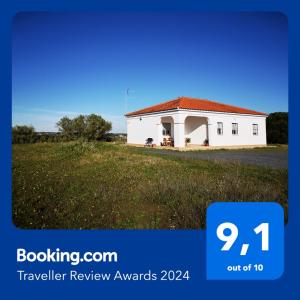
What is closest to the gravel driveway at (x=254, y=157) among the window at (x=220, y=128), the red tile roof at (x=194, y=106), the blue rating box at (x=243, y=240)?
the blue rating box at (x=243, y=240)

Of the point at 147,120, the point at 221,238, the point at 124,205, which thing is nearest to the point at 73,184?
the point at 124,205

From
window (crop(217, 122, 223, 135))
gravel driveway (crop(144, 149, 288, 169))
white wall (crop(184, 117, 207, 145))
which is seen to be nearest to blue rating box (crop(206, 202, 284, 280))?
gravel driveway (crop(144, 149, 288, 169))

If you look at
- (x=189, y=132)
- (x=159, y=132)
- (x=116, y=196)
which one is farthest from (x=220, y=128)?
(x=116, y=196)

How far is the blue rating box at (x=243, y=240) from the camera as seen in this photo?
9.04 feet

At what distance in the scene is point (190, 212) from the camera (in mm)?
3660

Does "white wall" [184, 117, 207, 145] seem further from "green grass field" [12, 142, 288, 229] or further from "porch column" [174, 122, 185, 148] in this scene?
"green grass field" [12, 142, 288, 229]

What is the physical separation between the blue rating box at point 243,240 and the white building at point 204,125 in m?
15.3

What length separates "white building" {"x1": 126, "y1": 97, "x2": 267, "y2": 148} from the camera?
62.2 ft

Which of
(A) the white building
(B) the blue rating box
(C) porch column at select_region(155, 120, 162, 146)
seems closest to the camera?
(B) the blue rating box

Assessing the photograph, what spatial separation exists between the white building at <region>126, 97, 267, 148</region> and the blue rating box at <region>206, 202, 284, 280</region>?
1532 cm

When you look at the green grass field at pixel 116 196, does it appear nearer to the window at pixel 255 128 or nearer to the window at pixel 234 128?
the window at pixel 234 128

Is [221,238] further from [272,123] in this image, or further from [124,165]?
[272,123]

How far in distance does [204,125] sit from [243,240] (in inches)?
722

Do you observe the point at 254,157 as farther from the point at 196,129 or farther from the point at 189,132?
the point at 189,132
